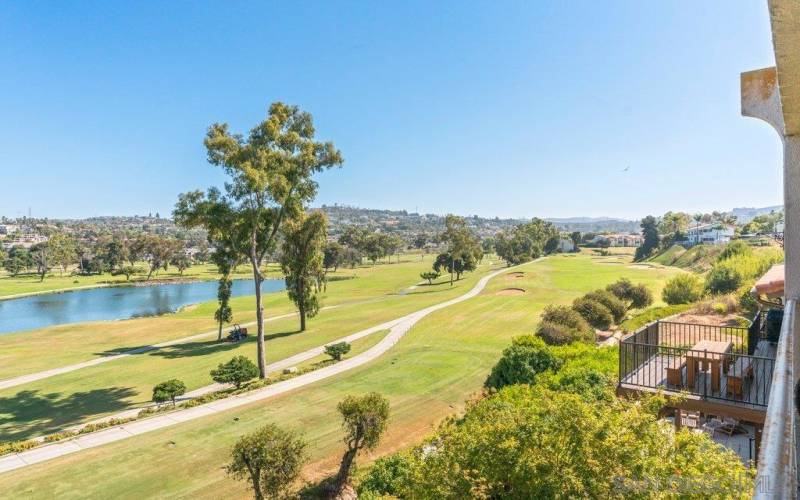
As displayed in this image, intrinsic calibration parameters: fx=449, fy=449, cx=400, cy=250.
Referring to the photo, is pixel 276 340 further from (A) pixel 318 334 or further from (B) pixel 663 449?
(B) pixel 663 449

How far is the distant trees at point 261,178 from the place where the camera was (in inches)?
836

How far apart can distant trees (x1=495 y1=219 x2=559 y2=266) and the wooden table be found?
75017mm

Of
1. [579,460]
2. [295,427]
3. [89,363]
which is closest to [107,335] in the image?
[89,363]

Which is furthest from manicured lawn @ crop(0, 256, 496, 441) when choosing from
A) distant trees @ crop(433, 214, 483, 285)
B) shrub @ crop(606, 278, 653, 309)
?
distant trees @ crop(433, 214, 483, 285)

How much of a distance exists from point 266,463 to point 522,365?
9549 mm

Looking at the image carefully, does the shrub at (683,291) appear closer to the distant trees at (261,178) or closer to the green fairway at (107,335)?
the distant trees at (261,178)

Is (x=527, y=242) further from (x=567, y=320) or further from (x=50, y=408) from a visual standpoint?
(x=50, y=408)

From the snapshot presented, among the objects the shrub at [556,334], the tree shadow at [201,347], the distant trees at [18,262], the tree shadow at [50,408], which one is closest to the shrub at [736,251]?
the shrub at [556,334]

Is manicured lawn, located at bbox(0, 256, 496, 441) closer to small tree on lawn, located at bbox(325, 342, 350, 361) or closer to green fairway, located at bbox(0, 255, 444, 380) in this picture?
small tree on lawn, located at bbox(325, 342, 350, 361)

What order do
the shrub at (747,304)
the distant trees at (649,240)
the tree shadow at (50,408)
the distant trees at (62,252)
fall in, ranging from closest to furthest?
the tree shadow at (50,408)
the shrub at (747,304)
the distant trees at (649,240)
the distant trees at (62,252)

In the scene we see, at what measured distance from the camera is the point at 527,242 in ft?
283

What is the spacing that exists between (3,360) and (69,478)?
2236 cm

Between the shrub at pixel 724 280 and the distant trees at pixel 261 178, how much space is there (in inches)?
1005

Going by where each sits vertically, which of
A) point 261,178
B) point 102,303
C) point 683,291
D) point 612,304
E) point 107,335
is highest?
point 261,178
